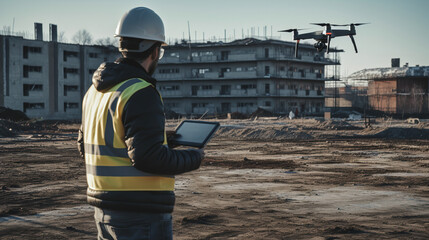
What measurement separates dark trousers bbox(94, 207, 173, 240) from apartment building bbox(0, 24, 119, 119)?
2636 inches

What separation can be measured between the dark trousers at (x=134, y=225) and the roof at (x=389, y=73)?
7148 centimetres

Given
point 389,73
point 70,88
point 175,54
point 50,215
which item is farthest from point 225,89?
point 50,215

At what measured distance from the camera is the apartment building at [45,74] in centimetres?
6494

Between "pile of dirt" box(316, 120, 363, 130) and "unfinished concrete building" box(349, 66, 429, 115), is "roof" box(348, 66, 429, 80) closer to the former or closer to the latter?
"unfinished concrete building" box(349, 66, 429, 115)

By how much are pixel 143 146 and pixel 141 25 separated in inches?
30.2

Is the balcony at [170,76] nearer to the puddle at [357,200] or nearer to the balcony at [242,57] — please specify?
the balcony at [242,57]

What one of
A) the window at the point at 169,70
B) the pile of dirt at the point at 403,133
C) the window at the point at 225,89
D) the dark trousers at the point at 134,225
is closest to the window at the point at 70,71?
the window at the point at 169,70

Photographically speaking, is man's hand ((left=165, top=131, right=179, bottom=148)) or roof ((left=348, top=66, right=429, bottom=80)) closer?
man's hand ((left=165, top=131, right=179, bottom=148))

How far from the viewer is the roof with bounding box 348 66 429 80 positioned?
225 ft

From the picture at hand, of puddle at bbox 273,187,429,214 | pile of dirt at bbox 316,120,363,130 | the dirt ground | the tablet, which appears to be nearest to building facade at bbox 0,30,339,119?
pile of dirt at bbox 316,120,363,130

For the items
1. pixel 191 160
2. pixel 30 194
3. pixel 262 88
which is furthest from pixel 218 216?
pixel 262 88

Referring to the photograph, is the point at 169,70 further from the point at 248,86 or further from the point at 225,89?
the point at 248,86

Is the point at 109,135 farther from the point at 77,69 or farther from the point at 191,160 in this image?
the point at 77,69

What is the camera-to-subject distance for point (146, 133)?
8.57 ft
